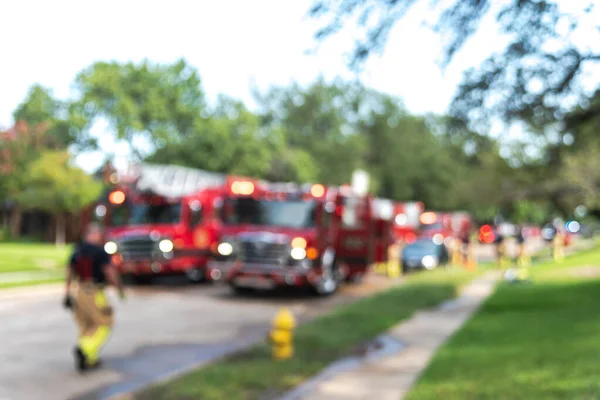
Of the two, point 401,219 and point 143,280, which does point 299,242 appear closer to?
point 143,280

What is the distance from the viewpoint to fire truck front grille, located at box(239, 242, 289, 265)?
16.1m

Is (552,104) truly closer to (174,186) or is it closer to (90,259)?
(90,259)

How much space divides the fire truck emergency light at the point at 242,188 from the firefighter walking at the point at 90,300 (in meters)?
8.91

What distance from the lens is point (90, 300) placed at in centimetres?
816

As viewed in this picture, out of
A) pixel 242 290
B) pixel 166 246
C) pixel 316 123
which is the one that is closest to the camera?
pixel 242 290

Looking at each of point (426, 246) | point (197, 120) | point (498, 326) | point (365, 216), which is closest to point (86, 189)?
point (197, 120)

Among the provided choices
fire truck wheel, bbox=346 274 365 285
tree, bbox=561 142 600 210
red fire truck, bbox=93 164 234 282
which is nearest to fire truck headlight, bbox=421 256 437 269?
fire truck wheel, bbox=346 274 365 285

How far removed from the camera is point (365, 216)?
19.0 m

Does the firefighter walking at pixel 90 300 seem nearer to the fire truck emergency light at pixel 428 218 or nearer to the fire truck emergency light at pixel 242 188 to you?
the fire truck emergency light at pixel 242 188

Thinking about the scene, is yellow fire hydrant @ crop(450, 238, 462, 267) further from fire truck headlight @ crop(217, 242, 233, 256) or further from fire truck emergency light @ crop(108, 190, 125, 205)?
fire truck headlight @ crop(217, 242, 233, 256)

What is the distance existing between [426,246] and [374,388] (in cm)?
2138

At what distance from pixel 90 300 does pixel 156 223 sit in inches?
427

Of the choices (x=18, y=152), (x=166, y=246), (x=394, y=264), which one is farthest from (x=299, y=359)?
(x=18, y=152)

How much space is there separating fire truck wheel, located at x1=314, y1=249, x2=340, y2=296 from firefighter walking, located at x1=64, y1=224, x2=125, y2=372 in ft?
29.1
